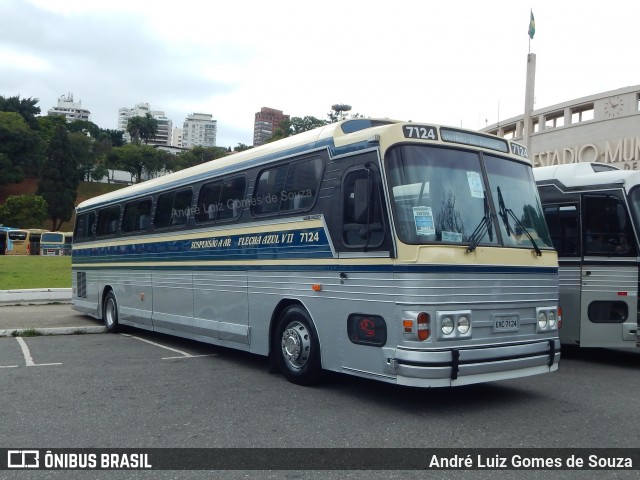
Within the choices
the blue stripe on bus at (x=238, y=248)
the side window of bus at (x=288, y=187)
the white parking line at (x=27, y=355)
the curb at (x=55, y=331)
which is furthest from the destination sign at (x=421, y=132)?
the curb at (x=55, y=331)

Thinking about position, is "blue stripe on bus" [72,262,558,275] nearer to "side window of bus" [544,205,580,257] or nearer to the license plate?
the license plate

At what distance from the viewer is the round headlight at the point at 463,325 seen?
6367 millimetres

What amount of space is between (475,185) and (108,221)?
10062mm

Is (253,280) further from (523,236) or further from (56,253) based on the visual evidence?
(56,253)

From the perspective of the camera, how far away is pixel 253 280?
889cm

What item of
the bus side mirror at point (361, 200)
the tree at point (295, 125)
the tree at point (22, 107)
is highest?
the tree at point (22, 107)

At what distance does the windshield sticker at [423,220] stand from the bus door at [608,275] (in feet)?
15.5

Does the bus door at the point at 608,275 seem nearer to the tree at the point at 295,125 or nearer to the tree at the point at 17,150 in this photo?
the tree at the point at 295,125

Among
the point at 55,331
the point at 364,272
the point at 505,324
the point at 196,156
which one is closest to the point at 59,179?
the point at 196,156

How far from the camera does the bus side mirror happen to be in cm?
680

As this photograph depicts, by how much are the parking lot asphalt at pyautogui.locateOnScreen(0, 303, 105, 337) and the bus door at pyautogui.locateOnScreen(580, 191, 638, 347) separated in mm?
10204

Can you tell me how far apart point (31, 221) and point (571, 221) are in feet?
261

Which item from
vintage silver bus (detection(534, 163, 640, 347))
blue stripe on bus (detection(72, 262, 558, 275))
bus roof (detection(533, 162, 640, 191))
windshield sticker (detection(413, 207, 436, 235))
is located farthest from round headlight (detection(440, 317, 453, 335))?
bus roof (detection(533, 162, 640, 191))

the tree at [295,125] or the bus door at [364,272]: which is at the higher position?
the tree at [295,125]
